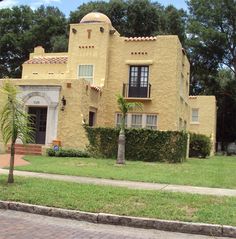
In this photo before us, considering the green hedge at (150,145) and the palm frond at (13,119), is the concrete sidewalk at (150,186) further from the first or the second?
the green hedge at (150,145)

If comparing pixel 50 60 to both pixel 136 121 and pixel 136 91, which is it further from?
pixel 136 121

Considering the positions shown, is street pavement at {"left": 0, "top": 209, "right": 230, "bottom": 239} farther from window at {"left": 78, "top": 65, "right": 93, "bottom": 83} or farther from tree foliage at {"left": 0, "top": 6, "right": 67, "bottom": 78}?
tree foliage at {"left": 0, "top": 6, "right": 67, "bottom": 78}

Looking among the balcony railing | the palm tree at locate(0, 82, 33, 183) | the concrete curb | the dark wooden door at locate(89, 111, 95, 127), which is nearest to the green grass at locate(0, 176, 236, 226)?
the concrete curb

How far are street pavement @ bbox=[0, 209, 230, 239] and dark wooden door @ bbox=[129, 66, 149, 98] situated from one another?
70.5 ft

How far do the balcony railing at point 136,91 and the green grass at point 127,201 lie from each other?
1808 centimetres

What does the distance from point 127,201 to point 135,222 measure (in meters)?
1.51

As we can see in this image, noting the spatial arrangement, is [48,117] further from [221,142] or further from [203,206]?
[221,142]

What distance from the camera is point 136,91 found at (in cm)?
3108

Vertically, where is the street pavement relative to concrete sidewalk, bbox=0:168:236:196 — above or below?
below

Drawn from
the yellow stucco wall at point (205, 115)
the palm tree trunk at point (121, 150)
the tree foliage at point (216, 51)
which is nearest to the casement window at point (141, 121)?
the palm tree trunk at point (121, 150)

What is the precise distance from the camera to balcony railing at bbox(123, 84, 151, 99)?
1210 inches

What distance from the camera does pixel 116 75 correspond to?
103ft

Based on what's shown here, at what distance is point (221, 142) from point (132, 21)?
19.7 meters

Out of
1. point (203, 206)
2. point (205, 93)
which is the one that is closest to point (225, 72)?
point (205, 93)
